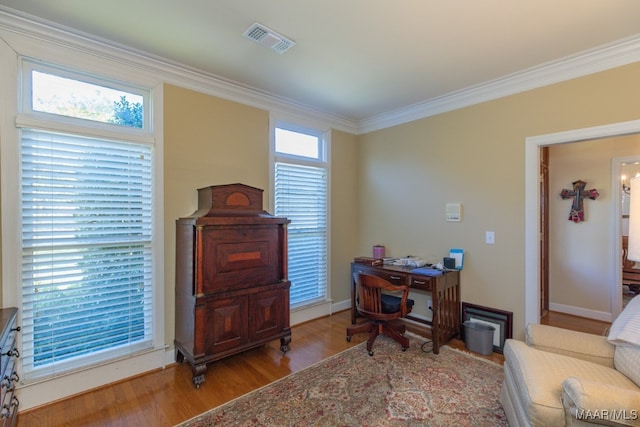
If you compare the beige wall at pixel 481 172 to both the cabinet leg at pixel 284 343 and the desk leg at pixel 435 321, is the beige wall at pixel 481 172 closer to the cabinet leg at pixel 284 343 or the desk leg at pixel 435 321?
the desk leg at pixel 435 321

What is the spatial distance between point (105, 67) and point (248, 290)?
2174mm

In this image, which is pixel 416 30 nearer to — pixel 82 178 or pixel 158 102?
pixel 158 102

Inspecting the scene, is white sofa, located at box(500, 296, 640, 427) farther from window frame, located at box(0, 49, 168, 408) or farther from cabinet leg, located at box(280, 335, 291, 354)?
window frame, located at box(0, 49, 168, 408)

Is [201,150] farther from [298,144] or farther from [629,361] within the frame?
[629,361]

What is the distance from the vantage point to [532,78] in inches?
111

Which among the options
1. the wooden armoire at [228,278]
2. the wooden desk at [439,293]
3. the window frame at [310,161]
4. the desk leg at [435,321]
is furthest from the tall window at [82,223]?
the desk leg at [435,321]

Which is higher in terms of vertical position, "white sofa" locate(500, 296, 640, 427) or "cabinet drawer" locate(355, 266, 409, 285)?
"cabinet drawer" locate(355, 266, 409, 285)

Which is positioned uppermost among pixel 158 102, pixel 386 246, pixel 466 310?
pixel 158 102

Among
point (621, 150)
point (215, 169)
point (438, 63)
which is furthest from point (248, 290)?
point (621, 150)

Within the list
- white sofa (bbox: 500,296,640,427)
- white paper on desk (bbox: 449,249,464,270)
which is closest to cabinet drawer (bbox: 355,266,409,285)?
white paper on desk (bbox: 449,249,464,270)

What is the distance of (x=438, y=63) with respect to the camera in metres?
2.67

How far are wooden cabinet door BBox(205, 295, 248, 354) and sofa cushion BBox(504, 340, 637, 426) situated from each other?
2052 millimetres

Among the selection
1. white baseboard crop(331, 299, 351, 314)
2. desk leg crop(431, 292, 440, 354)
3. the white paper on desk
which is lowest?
white baseboard crop(331, 299, 351, 314)

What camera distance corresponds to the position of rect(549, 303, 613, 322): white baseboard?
147 inches
